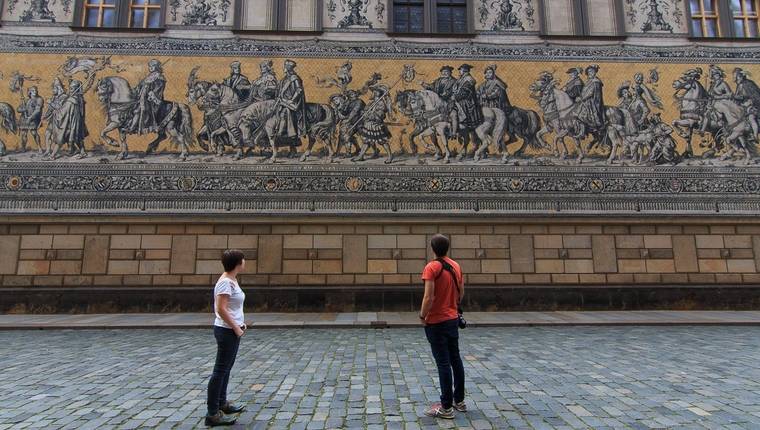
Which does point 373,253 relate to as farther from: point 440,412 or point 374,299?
point 440,412

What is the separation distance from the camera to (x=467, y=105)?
1260 centimetres

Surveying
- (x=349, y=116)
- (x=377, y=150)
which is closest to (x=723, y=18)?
(x=377, y=150)

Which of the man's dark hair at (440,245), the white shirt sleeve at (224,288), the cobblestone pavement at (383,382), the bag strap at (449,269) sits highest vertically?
the man's dark hair at (440,245)

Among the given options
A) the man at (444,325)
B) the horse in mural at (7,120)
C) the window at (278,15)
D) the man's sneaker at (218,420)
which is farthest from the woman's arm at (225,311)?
the horse in mural at (7,120)

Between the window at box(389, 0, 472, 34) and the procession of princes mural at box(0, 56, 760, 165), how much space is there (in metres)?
1.48

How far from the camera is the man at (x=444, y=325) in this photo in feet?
12.3

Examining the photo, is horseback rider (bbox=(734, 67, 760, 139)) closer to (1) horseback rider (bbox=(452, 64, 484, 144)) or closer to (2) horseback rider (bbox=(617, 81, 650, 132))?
(2) horseback rider (bbox=(617, 81, 650, 132))

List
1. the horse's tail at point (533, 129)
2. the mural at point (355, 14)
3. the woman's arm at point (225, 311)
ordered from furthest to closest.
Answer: the mural at point (355, 14)
the horse's tail at point (533, 129)
the woman's arm at point (225, 311)

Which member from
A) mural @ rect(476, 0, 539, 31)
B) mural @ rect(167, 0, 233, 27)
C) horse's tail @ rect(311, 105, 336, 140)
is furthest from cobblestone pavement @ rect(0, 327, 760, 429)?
mural @ rect(476, 0, 539, 31)

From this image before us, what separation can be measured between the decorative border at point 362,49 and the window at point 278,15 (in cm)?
50

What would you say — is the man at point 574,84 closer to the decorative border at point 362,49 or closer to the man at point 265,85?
the decorative border at point 362,49

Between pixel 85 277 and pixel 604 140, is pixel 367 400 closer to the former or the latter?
pixel 85 277

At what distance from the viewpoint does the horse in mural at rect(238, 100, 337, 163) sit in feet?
40.1

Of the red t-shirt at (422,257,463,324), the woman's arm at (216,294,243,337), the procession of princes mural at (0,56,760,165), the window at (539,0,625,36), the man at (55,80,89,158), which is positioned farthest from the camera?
the window at (539,0,625,36)
